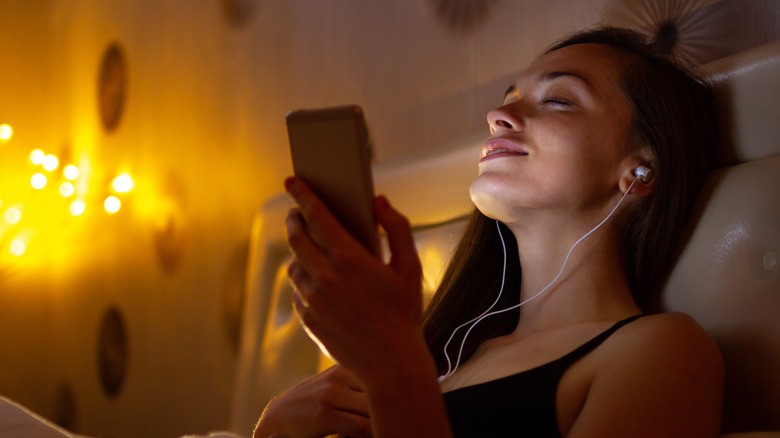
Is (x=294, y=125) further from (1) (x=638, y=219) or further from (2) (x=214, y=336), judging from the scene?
(2) (x=214, y=336)

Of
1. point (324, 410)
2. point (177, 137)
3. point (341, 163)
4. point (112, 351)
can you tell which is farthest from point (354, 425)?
point (112, 351)

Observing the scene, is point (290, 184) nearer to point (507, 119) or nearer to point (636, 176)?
point (507, 119)

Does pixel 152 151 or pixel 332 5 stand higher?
pixel 332 5

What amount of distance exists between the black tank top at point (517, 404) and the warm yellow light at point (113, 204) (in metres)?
2.27

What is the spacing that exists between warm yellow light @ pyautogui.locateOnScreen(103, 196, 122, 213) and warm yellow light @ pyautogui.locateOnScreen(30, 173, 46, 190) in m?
0.30

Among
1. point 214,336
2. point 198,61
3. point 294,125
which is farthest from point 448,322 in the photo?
point 198,61

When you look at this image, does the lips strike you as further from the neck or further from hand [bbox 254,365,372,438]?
hand [bbox 254,365,372,438]

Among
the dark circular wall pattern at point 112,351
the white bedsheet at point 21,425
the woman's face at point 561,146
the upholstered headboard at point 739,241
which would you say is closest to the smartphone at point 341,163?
the woman's face at point 561,146

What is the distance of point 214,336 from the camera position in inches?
93.4

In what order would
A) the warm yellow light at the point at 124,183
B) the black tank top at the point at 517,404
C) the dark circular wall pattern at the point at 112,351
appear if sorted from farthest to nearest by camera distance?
the warm yellow light at the point at 124,183 < the dark circular wall pattern at the point at 112,351 < the black tank top at the point at 517,404

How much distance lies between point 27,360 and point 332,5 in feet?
6.52

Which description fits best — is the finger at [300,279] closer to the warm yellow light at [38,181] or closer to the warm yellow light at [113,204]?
the warm yellow light at [113,204]

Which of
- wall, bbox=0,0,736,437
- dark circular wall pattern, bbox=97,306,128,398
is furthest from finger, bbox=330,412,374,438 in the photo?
dark circular wall pattern, bbox=97,306,128,398

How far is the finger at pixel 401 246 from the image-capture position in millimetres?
612
